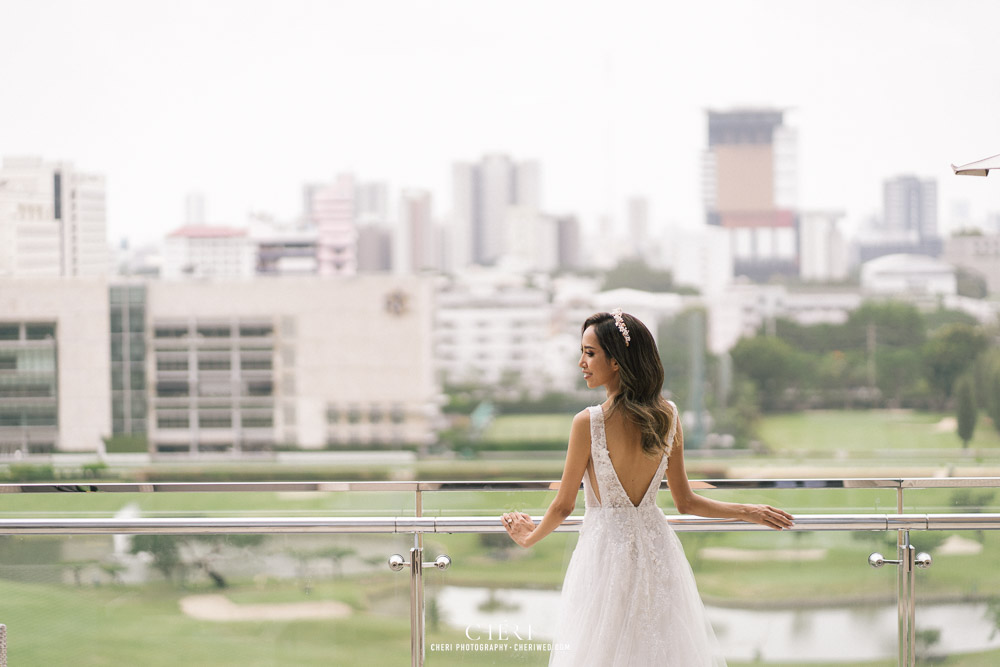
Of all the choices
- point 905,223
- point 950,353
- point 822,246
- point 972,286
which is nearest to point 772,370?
point 822,246

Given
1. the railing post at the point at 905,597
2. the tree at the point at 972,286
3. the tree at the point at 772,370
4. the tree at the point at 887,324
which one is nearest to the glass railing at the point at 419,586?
the railing post at the point at 905,597

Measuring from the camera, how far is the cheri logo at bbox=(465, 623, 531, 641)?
253cm

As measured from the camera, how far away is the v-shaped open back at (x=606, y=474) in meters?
2.05

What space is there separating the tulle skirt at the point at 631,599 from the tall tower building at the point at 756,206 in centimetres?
4953

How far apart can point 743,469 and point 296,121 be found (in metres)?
27.9

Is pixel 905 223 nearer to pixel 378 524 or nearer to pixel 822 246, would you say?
pixel 822 246

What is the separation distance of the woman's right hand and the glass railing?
17 cm

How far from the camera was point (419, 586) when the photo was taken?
2523 mm

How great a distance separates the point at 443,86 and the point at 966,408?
29.4m

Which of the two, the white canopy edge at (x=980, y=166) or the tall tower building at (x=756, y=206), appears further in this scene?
the tall tower building at (x=756, y=206)

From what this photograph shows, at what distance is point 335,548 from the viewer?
251 centimetres

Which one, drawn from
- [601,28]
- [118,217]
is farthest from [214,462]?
[601,28]

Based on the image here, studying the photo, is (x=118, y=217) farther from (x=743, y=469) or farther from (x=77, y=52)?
(x=743, y=469)

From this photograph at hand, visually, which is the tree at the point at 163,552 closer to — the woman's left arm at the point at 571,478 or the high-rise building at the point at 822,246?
the woman's left arm at the point at 571,478
